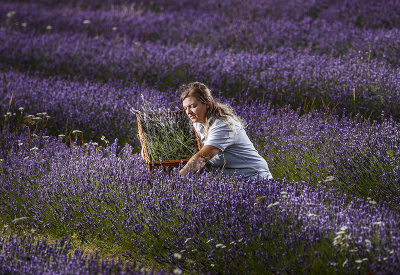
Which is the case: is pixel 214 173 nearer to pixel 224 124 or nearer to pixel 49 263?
pixel 224 124

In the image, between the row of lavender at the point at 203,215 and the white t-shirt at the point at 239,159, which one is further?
the white t-shirt at the point at 239,159

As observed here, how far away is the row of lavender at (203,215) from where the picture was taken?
2.36 metres

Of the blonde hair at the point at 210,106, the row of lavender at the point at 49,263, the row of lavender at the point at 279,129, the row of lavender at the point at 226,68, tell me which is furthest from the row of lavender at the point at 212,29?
the row of lavender at the point at 49,263

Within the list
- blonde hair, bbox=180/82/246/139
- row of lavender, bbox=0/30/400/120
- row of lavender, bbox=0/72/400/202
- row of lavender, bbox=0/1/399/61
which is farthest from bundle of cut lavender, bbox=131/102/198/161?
row of lavender, bbox=0/1/399/61

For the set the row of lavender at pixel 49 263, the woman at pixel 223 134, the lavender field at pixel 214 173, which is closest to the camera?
the row of lavender at pixel 49 263

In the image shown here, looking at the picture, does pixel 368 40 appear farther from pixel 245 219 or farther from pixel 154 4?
pixel 154 4

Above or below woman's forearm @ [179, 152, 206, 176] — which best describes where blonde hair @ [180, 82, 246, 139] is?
above

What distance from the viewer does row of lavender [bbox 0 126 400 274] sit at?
236 cm

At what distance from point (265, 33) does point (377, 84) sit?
8.46ft

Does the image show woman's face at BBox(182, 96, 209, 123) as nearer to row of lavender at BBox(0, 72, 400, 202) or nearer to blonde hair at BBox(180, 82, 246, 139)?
blonde hair at BBox(180, 82, 246, 139)

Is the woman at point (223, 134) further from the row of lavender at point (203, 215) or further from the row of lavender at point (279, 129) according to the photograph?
the row of lavender at point (279, 129)

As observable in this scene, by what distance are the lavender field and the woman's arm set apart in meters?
0.08

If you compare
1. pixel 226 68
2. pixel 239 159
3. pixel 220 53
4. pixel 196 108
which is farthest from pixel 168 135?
pixel 220 53

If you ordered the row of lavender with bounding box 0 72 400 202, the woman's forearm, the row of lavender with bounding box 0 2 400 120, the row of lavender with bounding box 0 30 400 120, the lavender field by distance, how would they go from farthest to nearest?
the row of lavender with bounding box 0 2 400 120
the row of lavender with bounding box 0 30 400 120
the row of lavender with bounding box 0 72 400 202
the woman's forearm
the lavender field
